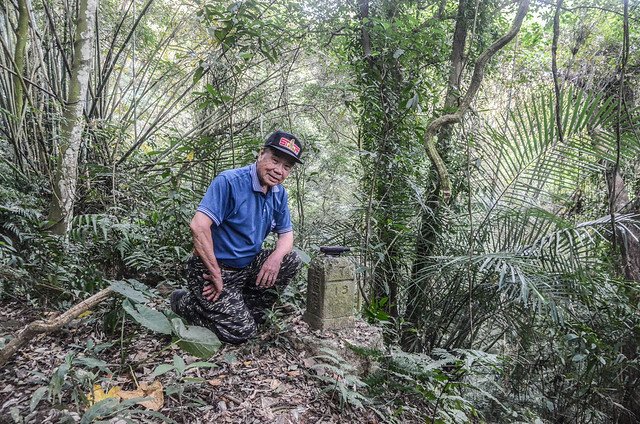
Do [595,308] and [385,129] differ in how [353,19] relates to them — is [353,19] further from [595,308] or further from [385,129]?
[595,308]

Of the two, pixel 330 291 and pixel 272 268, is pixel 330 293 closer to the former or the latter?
pixel 330 291

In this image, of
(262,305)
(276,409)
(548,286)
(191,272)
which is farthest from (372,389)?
(548,286)

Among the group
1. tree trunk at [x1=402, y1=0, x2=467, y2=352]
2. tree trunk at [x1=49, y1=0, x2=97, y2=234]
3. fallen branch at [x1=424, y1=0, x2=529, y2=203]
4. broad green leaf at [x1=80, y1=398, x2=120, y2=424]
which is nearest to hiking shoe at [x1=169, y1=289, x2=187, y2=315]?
broad green leaf at [x1=80, y1=398, x2=120, y2=424]

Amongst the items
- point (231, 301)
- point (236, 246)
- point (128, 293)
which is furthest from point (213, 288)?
point (128, 293)

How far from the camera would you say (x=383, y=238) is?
4.43 m

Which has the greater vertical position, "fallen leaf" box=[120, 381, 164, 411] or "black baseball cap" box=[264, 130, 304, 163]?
"black baseball cap" box=[264, 130, 304, 163]

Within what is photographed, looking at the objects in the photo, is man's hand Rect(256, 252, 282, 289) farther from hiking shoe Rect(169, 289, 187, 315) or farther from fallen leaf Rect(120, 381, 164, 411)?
fallen leaf Rect(120, 381, 164, 411)

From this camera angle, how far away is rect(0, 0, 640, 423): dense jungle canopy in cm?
238

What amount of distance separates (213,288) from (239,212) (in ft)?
1.71

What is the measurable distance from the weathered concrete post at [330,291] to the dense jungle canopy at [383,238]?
0.79 feet

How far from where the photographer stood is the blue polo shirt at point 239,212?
2.62 meters

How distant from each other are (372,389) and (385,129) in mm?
2620

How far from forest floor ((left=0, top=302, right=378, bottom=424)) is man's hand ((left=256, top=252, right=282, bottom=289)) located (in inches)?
13.0

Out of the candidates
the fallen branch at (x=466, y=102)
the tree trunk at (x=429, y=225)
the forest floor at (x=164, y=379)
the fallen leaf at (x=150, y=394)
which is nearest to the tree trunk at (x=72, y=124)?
the forest floor at (x=164, y=379)
